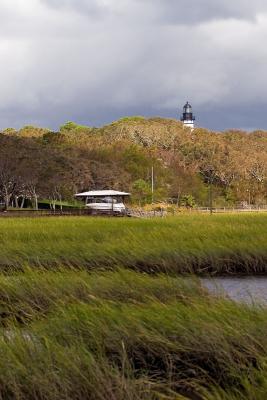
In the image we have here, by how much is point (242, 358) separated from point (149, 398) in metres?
1.37

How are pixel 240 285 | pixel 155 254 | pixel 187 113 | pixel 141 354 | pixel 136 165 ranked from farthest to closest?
pixel 187 113
pixel 136 165
pixel 155 254
pixel 240 285
pixel 141 354

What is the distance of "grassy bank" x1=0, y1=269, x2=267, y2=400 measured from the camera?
5.45 meters

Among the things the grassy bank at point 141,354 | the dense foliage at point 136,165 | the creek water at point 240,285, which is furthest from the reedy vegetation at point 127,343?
the dense foliage at point 136,165

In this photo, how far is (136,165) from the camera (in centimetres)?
8469

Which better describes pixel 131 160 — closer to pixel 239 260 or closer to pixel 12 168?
pixel 12 168

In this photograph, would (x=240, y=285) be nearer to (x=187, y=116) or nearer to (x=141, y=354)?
(x=141, y=354)

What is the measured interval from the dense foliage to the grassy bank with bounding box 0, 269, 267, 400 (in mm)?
48874

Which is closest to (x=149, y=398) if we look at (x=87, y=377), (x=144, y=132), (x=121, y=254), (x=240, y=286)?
(x=87, y=377)

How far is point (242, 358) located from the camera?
633cm

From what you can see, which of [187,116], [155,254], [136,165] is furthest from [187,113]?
[155,254]

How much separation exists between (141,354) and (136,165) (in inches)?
3078

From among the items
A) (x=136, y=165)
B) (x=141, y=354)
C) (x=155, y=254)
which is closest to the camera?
(x=141, y=354)

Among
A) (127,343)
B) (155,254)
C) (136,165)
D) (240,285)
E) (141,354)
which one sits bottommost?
(240,285)

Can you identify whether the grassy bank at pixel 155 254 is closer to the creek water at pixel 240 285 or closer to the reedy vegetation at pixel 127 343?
the creek water at pixel 240 285
